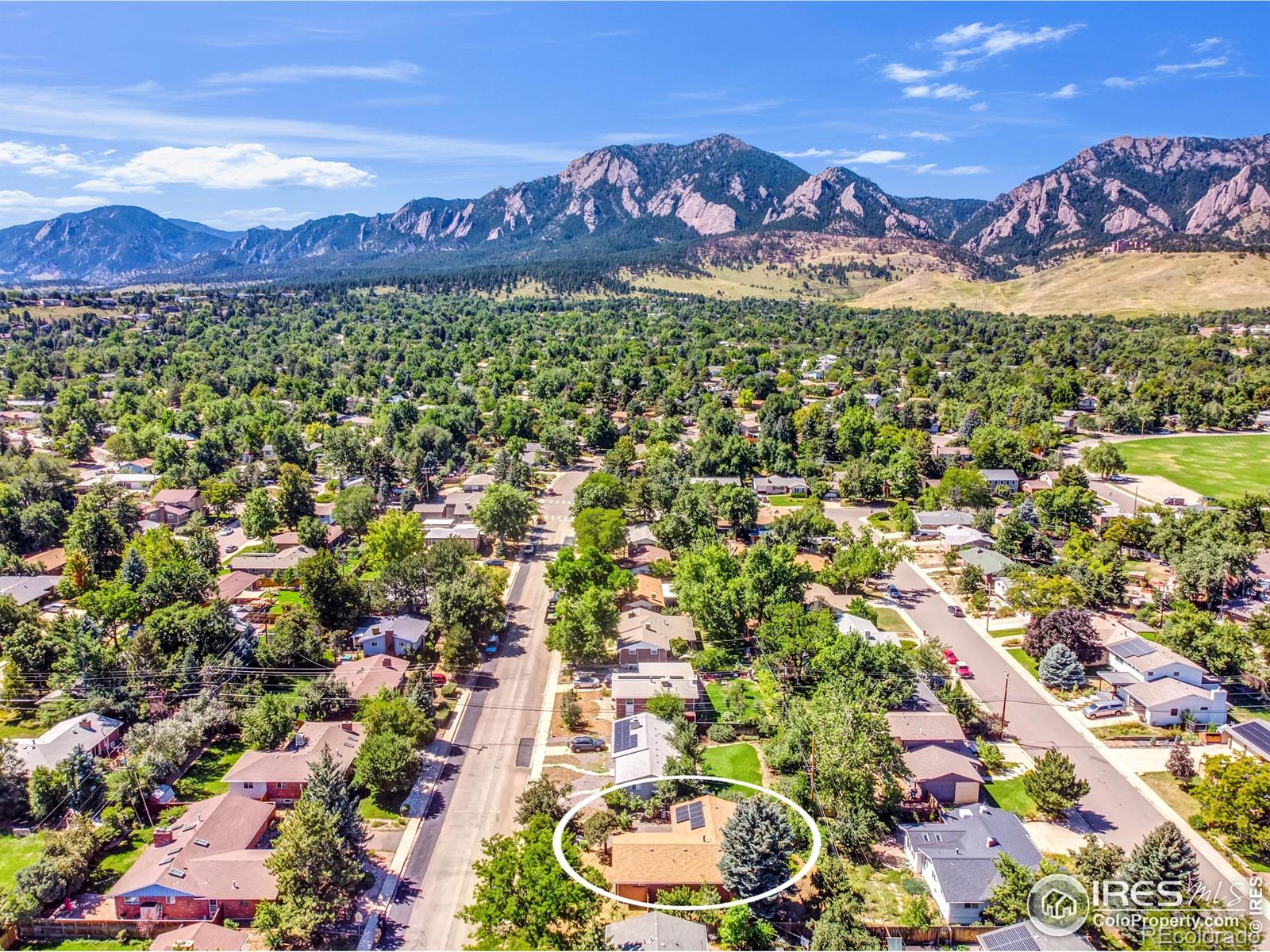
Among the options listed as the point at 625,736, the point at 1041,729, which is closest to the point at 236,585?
the point at 625,736

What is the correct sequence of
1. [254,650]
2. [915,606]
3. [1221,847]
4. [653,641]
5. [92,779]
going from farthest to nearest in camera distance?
[915,606] < [653,641] < [254,650] < [92,779] < [1221,847]

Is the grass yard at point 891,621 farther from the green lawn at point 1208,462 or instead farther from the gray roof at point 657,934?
the green lawn at point 1208,462

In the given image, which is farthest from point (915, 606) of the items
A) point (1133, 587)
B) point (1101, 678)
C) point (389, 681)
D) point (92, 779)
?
point (92, 779)

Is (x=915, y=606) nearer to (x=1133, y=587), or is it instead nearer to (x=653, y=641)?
(x=1133, y=587)

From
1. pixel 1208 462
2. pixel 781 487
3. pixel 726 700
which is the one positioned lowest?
pixel 726 700

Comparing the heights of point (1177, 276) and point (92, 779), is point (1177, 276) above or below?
above

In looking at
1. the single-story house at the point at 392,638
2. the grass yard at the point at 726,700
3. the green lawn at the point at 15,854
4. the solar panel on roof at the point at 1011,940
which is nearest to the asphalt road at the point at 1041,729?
the solar panel on roof at the point at 1011,940

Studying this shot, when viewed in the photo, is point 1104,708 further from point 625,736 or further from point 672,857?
point 672,857
